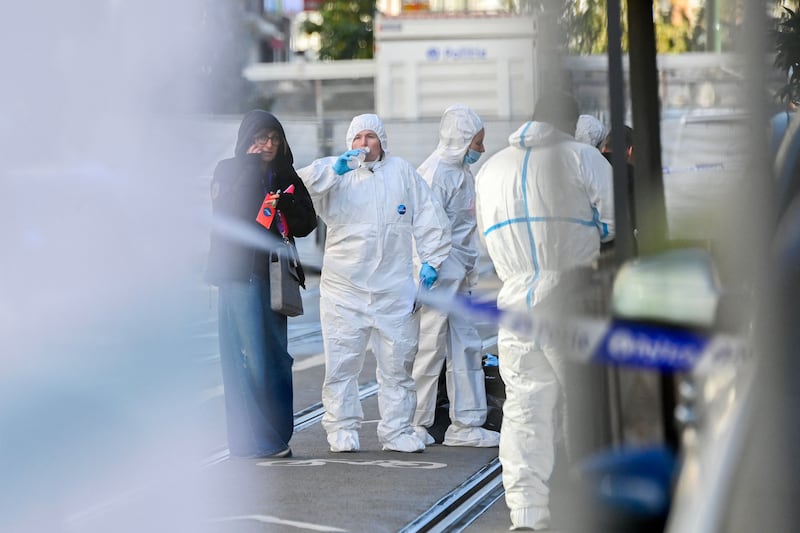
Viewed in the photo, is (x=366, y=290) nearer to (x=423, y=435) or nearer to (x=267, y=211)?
(x=267, y=211)

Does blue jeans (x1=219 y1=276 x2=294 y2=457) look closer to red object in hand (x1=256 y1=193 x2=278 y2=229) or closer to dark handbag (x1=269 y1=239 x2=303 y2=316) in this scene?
dark handbag (x1=269 y1=239 x2=303 y2=316)

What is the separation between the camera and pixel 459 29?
11.5 m

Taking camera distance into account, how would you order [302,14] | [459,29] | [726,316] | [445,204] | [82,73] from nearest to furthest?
[726,316] → [82,73] → [445,204] → [459,29] → [302,14]

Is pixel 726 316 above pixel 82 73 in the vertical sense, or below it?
below

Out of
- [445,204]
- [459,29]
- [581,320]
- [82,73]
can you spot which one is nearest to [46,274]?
[82,73]

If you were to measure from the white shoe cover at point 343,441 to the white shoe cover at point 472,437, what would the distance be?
0.57 metres


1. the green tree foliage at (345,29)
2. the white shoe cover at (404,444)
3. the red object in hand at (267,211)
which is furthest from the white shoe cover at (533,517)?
the green tree foliage at (345,29)

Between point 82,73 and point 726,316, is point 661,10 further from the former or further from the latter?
point 82,73

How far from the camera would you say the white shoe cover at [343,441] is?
6.90 m

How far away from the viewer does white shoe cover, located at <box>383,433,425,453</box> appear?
22.9ft

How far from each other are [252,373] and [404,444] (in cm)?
78

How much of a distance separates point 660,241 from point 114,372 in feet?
8.84

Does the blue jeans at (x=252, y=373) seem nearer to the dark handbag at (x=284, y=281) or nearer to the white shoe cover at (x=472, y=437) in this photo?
the dark handbag at (x=284, y=281)

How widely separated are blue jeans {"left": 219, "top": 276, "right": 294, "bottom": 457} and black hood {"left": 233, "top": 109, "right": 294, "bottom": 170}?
55 cm
